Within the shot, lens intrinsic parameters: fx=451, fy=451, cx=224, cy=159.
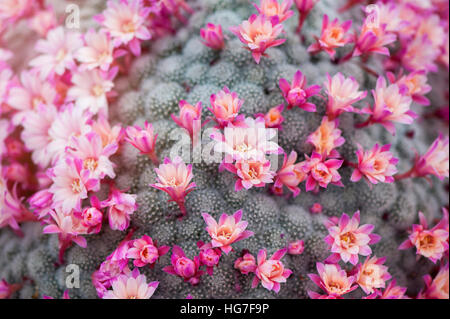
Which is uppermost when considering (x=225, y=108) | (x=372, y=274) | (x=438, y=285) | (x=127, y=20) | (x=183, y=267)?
(x=127, y=20)

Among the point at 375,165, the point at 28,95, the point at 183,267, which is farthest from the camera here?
the point at 28,95

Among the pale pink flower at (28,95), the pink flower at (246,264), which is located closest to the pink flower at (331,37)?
the pink flower at (246,264)

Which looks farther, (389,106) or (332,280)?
(389,106)

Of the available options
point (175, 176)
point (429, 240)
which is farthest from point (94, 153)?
point (429, 240)

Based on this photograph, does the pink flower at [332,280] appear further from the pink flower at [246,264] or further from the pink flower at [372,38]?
the pink flower at [372,38]

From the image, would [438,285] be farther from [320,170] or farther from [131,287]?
[131,287]

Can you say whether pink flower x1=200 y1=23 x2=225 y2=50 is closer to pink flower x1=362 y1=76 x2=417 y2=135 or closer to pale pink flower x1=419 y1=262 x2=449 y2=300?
pink flower x1=362 y1=76 x2=417 y2=135
